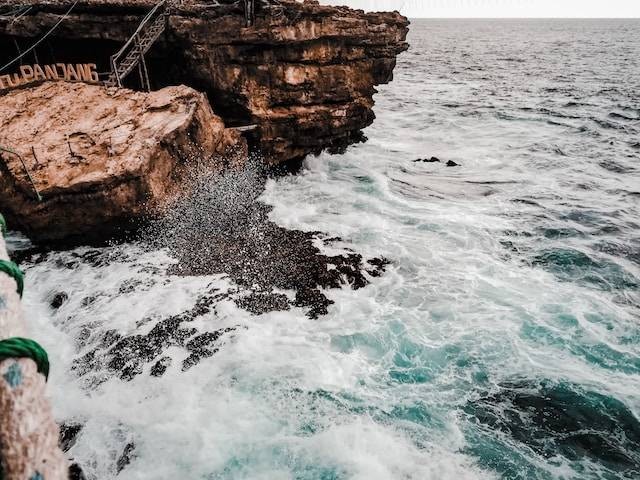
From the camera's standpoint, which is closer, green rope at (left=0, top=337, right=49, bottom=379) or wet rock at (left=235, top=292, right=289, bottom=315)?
green rope at (left=0, top=337, right=49, bottom=379)

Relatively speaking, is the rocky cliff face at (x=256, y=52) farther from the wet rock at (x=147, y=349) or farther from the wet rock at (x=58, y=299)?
the wet rock at (x=147, y=349)

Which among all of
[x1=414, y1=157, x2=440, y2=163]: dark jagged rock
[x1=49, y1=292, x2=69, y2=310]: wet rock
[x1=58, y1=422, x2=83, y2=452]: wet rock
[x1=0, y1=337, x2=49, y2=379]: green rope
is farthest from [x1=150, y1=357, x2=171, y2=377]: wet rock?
[x1=414, y1=157, x2=440, y2=163]: dark jagged rock

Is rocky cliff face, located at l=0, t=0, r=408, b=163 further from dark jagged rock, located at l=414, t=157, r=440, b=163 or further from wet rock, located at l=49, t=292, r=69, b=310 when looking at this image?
wet rock, located at l=49, t=292, r=69, b=310

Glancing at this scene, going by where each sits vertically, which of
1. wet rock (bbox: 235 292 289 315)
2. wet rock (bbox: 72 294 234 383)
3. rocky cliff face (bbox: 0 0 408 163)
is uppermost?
rocky cliff face (bbox: 0 0 408 163)

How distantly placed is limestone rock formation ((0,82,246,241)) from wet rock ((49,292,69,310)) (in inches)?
93.8

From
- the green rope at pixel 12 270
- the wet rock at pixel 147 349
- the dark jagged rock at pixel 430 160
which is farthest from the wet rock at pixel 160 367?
the dark jagged rock at pixel 430 160

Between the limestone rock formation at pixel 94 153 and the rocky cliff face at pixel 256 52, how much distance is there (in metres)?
2.08

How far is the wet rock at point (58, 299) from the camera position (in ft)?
30.0

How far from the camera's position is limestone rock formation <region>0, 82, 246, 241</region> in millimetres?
10398

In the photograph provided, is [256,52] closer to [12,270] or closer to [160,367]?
[160,367]

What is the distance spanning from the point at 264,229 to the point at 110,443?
721 cm

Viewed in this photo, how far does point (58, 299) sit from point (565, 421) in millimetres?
11007

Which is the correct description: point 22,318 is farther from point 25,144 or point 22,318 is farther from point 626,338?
point 25,144

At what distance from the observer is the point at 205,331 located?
8.38m
